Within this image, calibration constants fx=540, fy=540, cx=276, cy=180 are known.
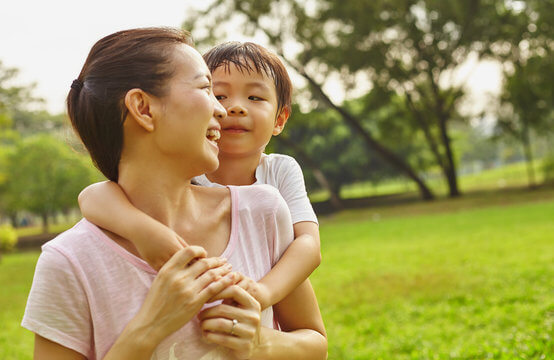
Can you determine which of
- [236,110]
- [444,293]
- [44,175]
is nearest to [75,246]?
[236,110]

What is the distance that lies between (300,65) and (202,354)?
24.8m

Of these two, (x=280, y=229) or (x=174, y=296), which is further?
(x=280, y=229)

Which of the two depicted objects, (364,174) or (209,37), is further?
(364,174)

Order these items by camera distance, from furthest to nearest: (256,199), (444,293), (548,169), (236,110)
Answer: (548,169) < (444,293) < (236,110) < (256,199)

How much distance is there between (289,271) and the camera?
1.46 m

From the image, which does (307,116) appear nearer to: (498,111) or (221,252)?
(498,111)

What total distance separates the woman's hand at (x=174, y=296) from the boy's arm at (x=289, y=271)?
0.18 m

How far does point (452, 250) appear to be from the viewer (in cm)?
1132

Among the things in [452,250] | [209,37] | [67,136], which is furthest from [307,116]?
[67,136]

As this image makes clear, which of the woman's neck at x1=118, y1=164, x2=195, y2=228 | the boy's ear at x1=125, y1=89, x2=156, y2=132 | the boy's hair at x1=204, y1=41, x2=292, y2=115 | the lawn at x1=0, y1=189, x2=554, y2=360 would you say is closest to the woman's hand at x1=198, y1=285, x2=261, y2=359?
the woman's neck at x1=118, y1=164, x2=195, y2=228

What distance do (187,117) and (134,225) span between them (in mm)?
279

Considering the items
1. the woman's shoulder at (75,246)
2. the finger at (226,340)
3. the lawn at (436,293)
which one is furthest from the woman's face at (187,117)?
the lawn at (436,293)

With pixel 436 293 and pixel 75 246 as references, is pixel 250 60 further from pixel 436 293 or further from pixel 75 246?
pixel 436 293

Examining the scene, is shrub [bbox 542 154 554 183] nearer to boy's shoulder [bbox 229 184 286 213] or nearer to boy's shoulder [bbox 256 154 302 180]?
boy's shoulder [bbox 256 154 302 180]
